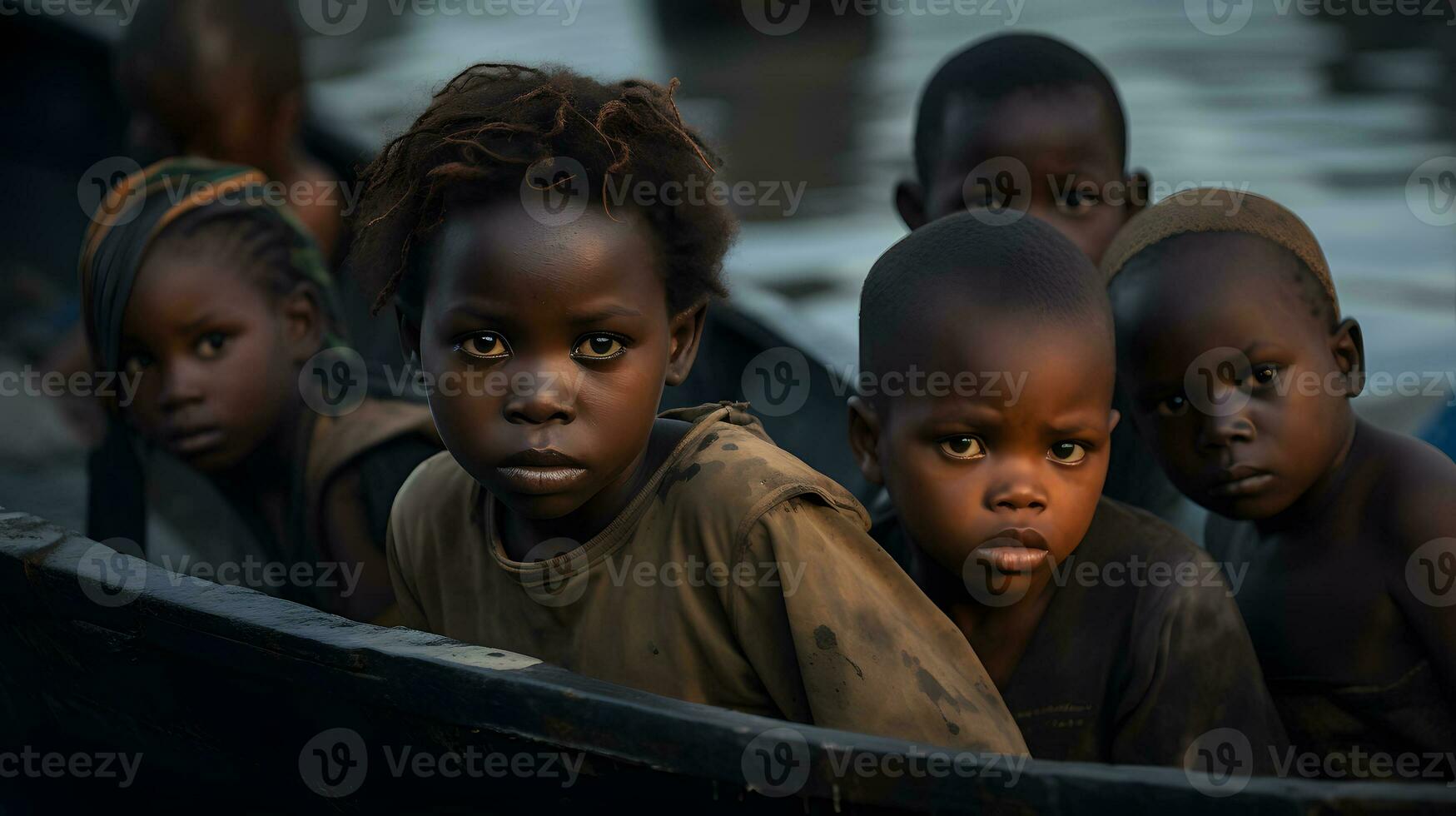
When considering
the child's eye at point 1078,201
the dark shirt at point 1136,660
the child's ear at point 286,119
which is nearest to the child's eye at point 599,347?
the dark shirt at point 1136,660

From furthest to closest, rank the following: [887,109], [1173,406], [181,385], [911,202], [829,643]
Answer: [887,109], [911,202], [181,385], [1173,406], [829,643]

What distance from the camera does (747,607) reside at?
1.88 meters

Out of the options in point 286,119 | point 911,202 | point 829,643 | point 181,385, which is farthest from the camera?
point 286,119

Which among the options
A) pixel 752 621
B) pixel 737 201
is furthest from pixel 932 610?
pixel 737 201

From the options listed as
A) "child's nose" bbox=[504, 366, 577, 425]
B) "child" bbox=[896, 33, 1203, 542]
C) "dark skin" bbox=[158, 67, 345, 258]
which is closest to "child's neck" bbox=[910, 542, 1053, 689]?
"child's nose" bbox=[504, 366, 577, 425]

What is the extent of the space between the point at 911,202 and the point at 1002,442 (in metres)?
1.43

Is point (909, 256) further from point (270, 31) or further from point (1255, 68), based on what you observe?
point (1255, 68)

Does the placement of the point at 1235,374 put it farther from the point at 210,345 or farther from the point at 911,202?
the point at 210,345

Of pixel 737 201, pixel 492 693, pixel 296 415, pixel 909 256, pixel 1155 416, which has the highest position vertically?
pixel 909 256

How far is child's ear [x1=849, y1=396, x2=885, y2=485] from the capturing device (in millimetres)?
2133

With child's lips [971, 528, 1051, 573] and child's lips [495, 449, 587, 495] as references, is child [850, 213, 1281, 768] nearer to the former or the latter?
child's lips [971, 528, 1051, 573]

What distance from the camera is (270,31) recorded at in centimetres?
438

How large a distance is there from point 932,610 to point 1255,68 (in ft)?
29.9

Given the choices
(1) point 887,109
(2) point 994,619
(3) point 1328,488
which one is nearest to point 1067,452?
(2) point 994,619
